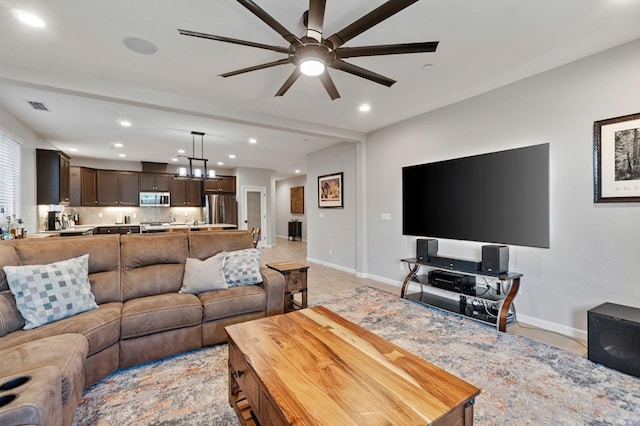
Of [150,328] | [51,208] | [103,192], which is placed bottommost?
[150,328]

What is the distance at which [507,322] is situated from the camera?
2.98m

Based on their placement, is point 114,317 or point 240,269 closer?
point 114,317

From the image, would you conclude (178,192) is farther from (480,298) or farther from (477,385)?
(477,385)

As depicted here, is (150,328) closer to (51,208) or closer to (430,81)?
(430,81)

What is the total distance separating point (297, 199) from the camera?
11.5 meters

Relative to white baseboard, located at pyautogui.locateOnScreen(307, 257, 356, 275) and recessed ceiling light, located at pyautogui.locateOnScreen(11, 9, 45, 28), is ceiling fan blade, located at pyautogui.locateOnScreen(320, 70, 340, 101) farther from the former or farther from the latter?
white baseboard, located at pyautogui.locateOnScreen(307, 257, 356, 275)

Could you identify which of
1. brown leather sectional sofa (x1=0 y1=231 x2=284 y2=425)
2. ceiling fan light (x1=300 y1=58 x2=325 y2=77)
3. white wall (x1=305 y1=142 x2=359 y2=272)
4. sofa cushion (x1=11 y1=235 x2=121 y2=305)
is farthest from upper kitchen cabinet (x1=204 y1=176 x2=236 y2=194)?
ceiling fan light (x1=300 y1=58 x2=325 y2=77)

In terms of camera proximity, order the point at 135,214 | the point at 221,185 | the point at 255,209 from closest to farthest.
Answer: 1. the point at 135,214
2. the point at 221,185
3. the point at 255,209

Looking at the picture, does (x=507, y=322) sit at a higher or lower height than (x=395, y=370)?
lower

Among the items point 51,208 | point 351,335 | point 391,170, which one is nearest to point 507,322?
point 351,335

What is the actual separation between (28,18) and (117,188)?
21.1 feet

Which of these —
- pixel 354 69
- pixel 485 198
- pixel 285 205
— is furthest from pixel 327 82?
pixel 285 205

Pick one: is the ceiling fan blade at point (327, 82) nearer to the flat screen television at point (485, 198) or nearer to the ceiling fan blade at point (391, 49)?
the ceiling fan blade at point (391, 49)

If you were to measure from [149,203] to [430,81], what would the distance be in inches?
308
